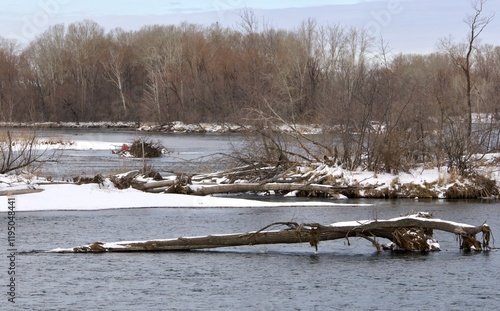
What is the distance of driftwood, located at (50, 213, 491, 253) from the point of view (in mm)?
18562

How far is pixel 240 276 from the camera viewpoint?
16469 millimetres

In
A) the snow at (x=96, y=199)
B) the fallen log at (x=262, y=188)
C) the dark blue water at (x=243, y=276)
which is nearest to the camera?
the dark blue water at (x=243, y=276)

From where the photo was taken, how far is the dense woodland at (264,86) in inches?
1339

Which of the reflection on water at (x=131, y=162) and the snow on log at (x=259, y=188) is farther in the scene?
the reflection on water at (x=131, y=162)

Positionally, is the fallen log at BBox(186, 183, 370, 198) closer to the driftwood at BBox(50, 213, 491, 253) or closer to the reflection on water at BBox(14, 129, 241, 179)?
the reflection on water at BBox(14, 129, 241, 179)

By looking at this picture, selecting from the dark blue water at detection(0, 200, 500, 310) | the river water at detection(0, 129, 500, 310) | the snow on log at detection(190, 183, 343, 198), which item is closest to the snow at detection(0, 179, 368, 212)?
the snow on log at detection(190, 183, 343, 198)

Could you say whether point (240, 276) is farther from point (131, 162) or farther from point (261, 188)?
point (131, 162)

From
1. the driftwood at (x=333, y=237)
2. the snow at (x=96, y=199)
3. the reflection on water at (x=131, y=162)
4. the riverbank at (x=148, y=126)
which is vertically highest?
the riverbank at (x=148, y=126)

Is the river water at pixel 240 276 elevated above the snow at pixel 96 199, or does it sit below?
below

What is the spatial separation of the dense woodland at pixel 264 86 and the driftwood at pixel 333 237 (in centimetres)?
1335

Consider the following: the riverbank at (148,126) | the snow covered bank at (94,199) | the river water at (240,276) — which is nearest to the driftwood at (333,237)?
the river water at (240,276)

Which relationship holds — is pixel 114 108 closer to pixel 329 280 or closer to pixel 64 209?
pixel 64 209

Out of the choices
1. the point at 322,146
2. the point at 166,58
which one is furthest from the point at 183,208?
the point at 166,58

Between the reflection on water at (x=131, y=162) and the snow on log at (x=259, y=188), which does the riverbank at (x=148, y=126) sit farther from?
the snow on log at (x=259, y=188)
